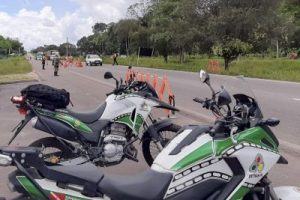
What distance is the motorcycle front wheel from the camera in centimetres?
638

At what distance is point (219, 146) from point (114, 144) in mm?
2928

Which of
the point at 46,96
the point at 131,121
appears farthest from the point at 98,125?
the point at 46,96

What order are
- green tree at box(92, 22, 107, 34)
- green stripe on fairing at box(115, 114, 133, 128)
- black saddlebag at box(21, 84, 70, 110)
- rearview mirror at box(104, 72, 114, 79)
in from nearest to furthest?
black saddlebag at box(21, 84, 70, 110) → green stripe on fairing at box(115, 114, 133, 128) → rearview mirror at box(104, 72, 114, 79) → green tree at box(92, 22, 107, 34)

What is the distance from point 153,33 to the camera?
197 feet

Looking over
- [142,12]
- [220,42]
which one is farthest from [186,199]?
[142,12]

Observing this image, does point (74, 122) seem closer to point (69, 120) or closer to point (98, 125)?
point (69, 120)

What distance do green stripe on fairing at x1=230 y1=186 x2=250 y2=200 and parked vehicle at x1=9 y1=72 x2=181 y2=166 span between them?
2.74 meters

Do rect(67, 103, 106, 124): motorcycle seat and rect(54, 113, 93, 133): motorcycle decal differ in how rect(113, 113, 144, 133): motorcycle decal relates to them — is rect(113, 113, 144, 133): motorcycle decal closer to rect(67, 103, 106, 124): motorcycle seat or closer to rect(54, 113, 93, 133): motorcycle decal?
rect(67, 103, 106, 124): motorcycle seat

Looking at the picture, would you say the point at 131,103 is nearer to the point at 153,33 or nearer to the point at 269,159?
the point at 269,159

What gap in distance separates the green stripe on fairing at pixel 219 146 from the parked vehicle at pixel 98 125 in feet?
9.01

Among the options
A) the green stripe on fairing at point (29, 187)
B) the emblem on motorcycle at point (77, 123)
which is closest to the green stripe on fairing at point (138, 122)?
the emblem on motorcycle at point (77, 123)

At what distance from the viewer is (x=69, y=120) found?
6.07 metres

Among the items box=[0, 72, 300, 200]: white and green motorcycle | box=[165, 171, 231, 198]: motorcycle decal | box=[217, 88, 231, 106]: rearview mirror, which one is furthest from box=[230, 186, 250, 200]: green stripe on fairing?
box=[217, 88, 231, 106]: rearview mirror

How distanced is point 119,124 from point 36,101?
1084 millimetres
